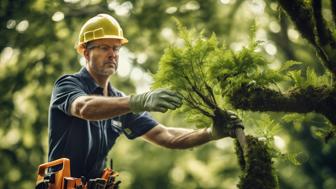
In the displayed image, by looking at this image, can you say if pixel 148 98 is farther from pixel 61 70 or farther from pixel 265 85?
pixel 61 70

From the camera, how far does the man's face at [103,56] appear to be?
5.29 m

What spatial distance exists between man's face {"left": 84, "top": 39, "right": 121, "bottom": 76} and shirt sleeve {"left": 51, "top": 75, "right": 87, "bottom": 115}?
297 mm

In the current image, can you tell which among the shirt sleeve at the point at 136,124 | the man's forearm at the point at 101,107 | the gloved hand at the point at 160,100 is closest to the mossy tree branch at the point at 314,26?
the gloved hand at the point at 160,100

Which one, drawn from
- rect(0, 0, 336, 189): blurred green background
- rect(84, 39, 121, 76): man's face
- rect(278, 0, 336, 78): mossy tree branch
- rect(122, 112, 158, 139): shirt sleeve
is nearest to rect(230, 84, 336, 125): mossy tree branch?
rect(278, 0, 336, 78): mossy tree branch

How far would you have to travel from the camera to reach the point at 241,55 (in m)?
3.93

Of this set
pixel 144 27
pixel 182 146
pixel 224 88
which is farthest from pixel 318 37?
pixel 144 27

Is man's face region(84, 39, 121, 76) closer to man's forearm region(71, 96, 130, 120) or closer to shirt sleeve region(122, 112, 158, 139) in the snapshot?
shirt sleeve region(122, 112, 158, 139)

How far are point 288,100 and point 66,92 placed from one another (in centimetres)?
186

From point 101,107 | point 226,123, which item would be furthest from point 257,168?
point 101,107

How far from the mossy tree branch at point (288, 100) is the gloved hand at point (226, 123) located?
5.6 inches

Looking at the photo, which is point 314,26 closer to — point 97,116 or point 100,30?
point 97,116

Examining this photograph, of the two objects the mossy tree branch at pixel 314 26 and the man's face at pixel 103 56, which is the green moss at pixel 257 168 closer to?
the mossy tree branch at pixel 314 26

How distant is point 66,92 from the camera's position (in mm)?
4871

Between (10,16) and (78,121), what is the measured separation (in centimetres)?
435
